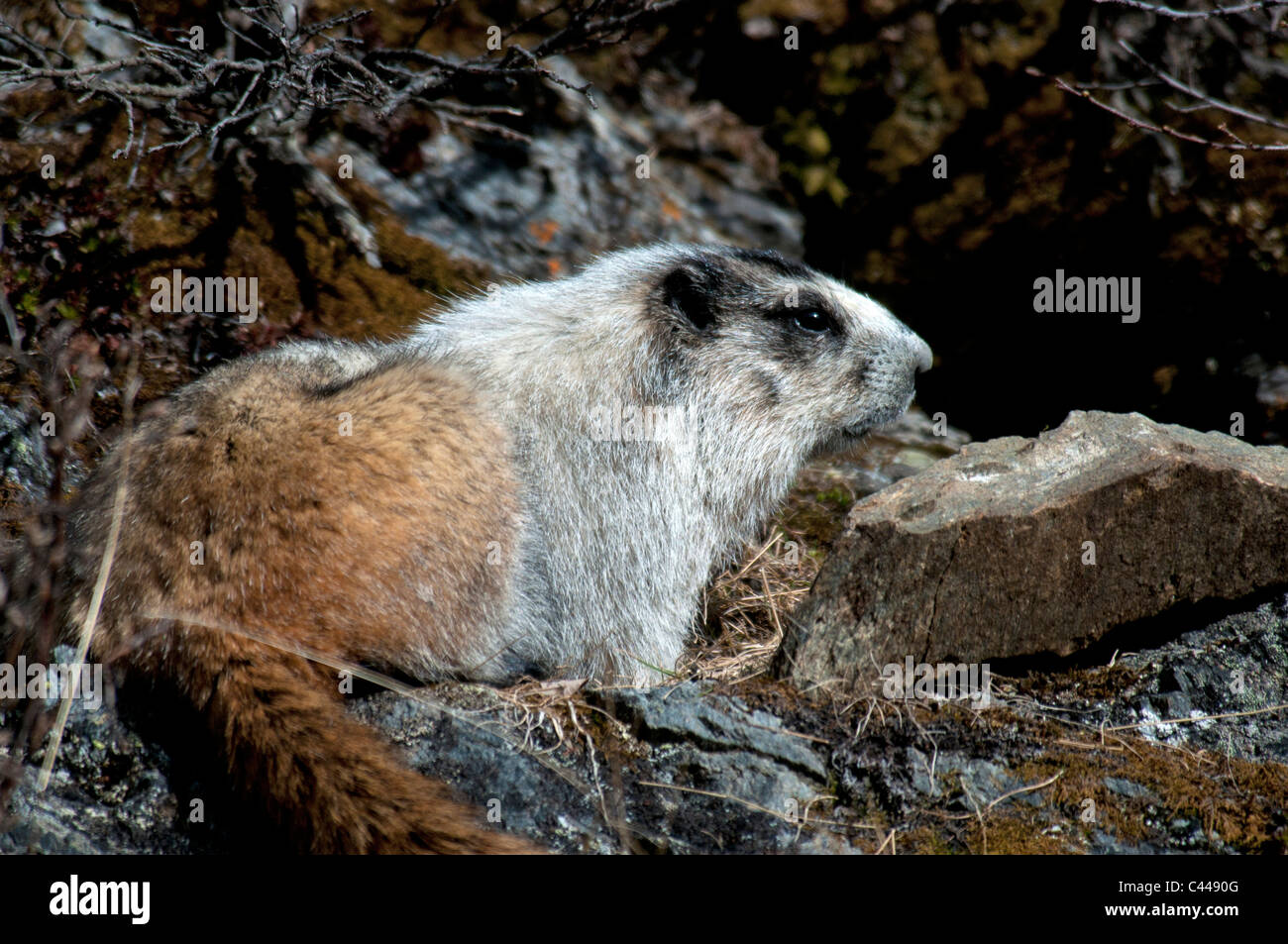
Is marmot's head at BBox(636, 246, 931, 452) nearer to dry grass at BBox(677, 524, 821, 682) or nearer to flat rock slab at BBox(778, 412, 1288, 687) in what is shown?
dry grass at BBox(677, 524, 821, 682)

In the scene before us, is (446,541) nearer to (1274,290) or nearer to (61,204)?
(61,204)

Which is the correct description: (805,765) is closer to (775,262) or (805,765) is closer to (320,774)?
(320,774)

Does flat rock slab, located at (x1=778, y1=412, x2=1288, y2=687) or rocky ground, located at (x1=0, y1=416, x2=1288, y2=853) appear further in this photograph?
flat rock slab, located at (x1=778, y1=412, x2=1288, y2=687)

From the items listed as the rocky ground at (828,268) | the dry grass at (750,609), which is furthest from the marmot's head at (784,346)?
the dry grass at (750,609)

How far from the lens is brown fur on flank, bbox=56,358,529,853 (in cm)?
362

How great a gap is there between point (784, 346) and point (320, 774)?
3551mm

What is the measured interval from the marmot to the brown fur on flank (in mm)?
11

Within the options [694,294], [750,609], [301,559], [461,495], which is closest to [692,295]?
[694,294]

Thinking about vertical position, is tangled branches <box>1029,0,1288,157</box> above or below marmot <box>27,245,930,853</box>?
above

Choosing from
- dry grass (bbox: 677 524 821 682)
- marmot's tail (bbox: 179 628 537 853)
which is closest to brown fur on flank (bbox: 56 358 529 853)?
marmot's tail (bbox: 179 628 537 853)

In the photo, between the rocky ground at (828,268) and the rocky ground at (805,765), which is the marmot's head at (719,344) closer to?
the rocky ground at (828,268)

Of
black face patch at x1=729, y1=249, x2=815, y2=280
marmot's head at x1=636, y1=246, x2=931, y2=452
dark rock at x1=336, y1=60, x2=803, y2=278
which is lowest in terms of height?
marmot's head at x1=636, y1=246, x2=931, y2=452

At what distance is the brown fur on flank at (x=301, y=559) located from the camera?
362cm

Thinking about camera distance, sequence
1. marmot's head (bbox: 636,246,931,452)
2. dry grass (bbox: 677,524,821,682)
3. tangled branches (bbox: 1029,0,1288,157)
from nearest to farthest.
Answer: dry grass (bbox: 677,524,821,682) < marmot's head (bbox: 636,246,931,452) < tangled branches (bbox: 1029,0,1288,157)
